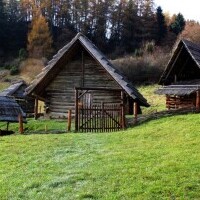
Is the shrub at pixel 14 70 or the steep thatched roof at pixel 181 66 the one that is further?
the shrub at pixel 14 70

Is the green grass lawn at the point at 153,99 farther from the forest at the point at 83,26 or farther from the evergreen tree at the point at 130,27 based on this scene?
the evergreen tree at the point at 130,27

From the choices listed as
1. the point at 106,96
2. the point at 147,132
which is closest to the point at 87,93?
the point at 106,96

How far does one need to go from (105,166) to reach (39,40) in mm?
66850

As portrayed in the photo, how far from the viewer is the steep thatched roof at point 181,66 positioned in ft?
93.3

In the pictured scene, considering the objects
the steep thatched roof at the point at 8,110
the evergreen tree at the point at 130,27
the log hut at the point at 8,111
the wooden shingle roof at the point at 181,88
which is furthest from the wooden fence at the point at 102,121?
the evergreen tree at the point at 130,27

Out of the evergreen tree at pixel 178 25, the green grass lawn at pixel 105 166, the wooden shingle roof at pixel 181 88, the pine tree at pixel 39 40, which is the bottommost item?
the green grass lawn at pixel 105 166

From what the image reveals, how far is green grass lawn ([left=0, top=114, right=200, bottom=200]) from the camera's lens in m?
9.32

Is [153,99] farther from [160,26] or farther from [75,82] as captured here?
[160,26]

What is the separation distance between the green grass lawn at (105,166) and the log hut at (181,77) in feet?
A: 37.6

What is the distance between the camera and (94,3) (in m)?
88.7

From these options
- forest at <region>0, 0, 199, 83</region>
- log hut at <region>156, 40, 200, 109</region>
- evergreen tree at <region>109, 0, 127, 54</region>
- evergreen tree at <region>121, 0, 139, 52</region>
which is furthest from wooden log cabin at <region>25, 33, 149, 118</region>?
evergreen tree at <region>109, 0, 127, 54</region>

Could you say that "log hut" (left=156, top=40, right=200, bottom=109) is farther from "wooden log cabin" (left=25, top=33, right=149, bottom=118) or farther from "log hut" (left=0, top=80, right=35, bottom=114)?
"log hut" (left=0, top=80, right=35, bottom=114)

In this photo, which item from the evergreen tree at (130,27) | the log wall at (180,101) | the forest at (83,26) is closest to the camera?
the log wall at (180,101)

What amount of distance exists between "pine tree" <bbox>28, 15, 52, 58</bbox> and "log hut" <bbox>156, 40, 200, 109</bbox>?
45254 mm
